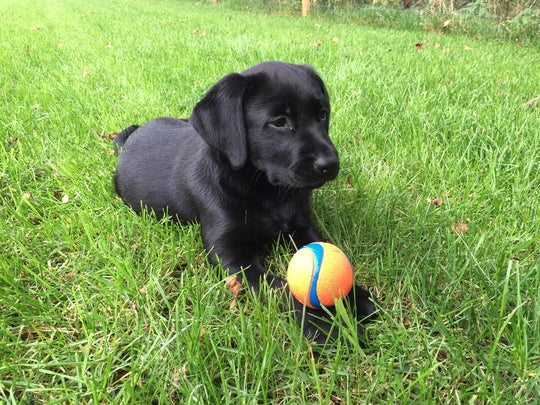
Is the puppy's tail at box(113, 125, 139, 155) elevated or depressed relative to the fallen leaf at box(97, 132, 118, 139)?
elevated

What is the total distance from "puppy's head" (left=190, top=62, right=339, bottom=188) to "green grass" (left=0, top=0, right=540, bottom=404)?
38 cm

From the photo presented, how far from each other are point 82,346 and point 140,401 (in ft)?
1.10

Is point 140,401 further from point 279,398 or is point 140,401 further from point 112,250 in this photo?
point 112,250

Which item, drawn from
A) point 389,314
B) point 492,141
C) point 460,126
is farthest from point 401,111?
point 389,314

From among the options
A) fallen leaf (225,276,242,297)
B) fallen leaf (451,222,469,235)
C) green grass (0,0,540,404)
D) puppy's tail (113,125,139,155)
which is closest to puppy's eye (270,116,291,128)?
green grass (0,0,540,404)

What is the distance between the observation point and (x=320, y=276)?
1.23 meters

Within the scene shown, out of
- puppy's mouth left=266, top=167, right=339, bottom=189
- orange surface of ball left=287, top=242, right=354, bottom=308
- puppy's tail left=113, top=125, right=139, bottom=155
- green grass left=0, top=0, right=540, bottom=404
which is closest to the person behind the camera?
green grass left=0, top=0, right=540, bottom=404

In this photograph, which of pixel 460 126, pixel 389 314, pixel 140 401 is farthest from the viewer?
pixel 460 126

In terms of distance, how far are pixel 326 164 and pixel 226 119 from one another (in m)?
0.43

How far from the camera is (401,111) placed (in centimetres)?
285

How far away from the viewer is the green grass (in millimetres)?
1073

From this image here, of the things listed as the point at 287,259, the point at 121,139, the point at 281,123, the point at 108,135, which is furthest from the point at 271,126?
the point at 108,135

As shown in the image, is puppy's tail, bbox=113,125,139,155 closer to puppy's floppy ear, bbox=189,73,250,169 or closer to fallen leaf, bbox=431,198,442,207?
puppy's floppy ear, bbox=189,73,250,169

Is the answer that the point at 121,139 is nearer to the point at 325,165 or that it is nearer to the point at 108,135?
the point at 108,135
